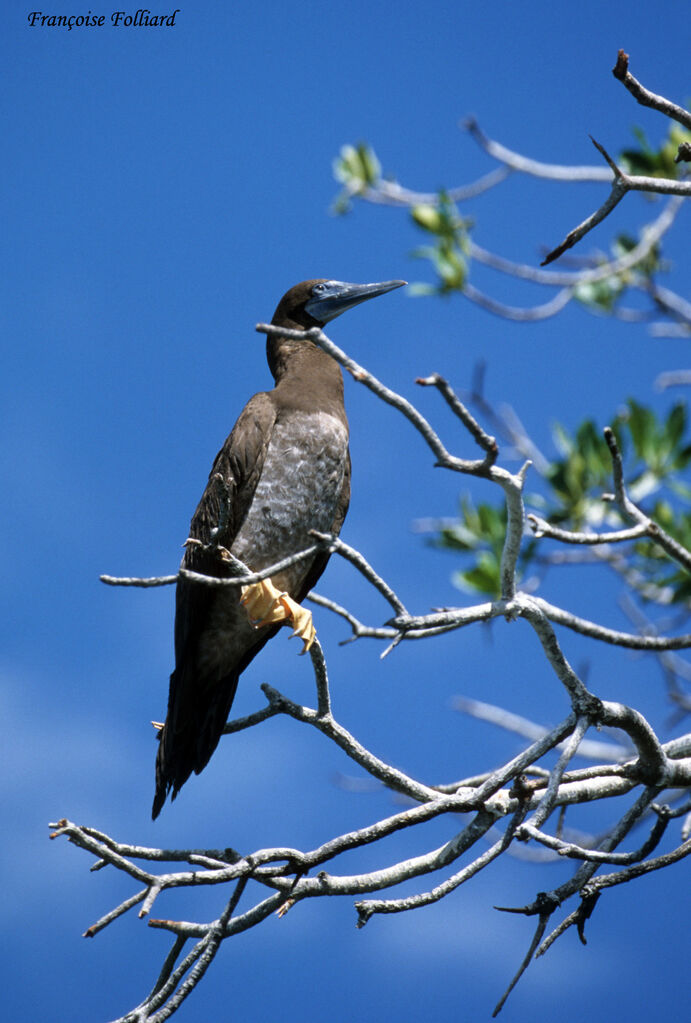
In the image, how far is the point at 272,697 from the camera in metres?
3.14

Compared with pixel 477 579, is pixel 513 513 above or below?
below

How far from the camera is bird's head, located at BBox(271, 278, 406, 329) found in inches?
194

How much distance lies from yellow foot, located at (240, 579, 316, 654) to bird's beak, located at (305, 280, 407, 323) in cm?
150

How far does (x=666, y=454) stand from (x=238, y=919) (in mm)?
3024

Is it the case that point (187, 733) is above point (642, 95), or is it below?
below

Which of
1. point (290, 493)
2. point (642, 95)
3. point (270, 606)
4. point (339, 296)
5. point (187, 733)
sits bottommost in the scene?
point (187, 733)

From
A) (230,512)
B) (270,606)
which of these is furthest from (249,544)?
(270,606)

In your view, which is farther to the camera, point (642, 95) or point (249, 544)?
point (249, 544)

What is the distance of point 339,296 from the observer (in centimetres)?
492

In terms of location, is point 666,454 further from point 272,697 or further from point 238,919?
point 238,919

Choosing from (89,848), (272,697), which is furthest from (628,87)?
(89,848)

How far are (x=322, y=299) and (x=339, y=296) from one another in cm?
9

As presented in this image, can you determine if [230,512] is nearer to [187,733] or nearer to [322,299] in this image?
[187,733]

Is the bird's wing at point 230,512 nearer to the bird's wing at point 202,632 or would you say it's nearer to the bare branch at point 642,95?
the bird's wing at point 202,632
